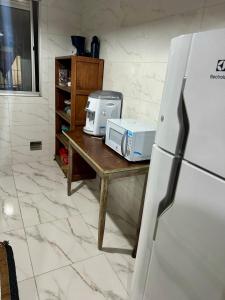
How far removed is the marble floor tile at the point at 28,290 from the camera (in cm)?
136

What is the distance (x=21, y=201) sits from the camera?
2281 mm

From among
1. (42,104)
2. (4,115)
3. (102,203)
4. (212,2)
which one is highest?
(212,2)

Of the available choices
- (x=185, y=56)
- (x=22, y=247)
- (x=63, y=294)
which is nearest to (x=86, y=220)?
(x=22, y=247)

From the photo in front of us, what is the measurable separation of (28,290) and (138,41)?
203 centimetres

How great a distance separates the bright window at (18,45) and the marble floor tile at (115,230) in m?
1.97

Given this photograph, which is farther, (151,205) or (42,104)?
(42,104)

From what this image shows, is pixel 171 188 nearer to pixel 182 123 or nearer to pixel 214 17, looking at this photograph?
A: pixel 182 123

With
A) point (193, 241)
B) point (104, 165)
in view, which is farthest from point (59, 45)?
point (193, 241)

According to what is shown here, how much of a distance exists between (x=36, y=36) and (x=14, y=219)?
7.30 feet

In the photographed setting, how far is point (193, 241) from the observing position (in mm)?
759

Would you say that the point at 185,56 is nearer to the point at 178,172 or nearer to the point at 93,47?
A: the point at 178,172

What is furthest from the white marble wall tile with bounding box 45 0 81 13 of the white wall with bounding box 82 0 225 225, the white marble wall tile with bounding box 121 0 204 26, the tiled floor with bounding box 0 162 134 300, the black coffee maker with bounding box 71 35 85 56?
the tiled floor with bounding box 0 162 134 300

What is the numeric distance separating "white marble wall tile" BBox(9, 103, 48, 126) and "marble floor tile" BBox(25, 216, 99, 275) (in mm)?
1575

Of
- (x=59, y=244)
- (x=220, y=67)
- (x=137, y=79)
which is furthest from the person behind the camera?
(x=137, y=79)
